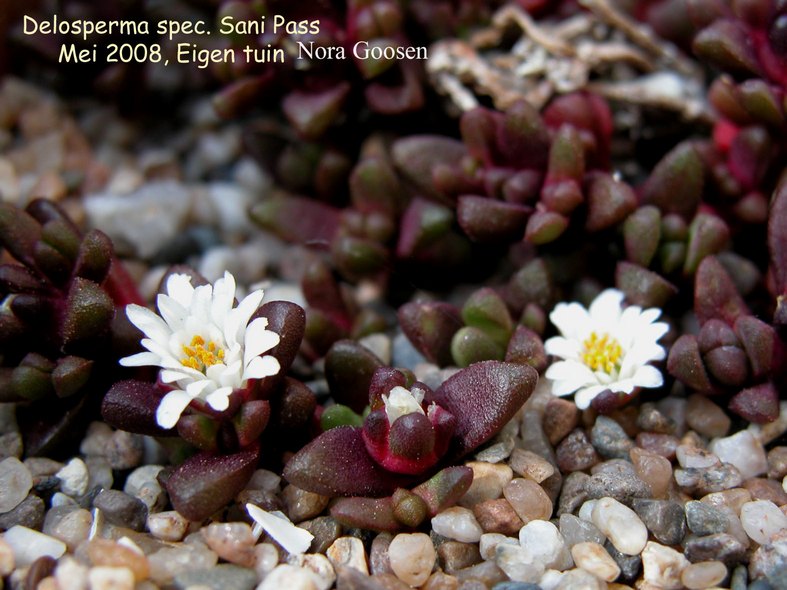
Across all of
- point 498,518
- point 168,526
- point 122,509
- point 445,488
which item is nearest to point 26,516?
point 122,509

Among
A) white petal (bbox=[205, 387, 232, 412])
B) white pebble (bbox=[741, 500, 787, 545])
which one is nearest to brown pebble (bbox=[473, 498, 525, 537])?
white pebble (bbox=[741, 500, 787, 545])

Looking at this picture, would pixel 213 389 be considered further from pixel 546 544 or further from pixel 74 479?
pixel 546 544

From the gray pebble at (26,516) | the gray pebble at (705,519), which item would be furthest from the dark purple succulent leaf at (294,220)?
the gray pebble at (705,519)

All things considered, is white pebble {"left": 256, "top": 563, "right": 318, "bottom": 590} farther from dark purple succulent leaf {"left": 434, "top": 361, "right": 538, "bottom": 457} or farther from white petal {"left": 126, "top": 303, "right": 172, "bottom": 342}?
white petal {"left": 126, "top": 303, "right": 172, "bottom": 342}

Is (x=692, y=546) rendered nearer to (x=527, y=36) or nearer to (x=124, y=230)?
(x=527, y=36)

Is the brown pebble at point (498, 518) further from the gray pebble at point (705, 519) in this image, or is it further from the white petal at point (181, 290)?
the white petal at point (181, 290)

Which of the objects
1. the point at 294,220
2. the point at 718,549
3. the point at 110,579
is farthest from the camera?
the point at 294,220

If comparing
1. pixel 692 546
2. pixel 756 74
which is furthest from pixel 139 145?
pixel 692 546
